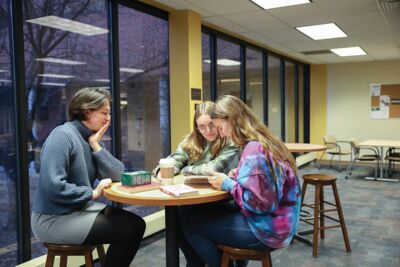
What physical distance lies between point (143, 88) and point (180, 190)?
2.18 metres

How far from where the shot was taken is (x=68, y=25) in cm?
281

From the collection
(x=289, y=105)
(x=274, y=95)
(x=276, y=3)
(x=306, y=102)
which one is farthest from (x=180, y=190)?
(x=306, y=102)

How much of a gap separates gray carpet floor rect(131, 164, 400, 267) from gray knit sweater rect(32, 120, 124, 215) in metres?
1.26

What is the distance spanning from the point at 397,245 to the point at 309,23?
262cm

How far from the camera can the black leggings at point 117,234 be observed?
1.72m

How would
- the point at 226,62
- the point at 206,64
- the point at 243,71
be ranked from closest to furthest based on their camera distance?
the point at 206,64 < the point at 226,62 < the point at 243,71

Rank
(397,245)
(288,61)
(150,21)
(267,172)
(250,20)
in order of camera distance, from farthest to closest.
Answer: (288,61), (250,20), (150,21), (397,245), (267,172)

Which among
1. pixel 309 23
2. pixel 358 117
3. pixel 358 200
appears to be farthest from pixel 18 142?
pixel 358 117

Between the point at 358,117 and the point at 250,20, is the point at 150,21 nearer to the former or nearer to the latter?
the point at 250,20

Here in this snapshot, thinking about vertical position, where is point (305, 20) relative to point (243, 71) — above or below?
above

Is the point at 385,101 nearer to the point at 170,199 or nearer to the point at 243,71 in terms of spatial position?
the point at 243,71

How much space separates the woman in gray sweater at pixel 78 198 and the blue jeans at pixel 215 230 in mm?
267

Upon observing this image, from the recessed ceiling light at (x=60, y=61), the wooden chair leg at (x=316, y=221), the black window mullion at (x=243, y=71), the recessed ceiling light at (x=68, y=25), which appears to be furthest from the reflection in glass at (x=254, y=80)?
the recessed ceiling light at (x=60, y=61)

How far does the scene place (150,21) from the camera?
3.69m
